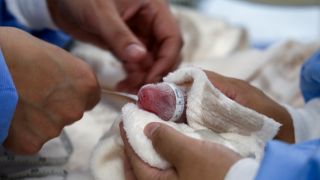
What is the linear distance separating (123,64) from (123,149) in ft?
0.94

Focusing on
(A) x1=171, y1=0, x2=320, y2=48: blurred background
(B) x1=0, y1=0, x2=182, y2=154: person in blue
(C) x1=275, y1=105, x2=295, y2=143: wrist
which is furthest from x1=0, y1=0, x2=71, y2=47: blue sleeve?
(A) x1=171, y1=0, x2=320, y2=48: blurred background

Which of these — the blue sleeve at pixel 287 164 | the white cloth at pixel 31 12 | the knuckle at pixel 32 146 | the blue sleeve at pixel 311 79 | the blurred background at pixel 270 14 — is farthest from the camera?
the blurred background at pixel 270 14

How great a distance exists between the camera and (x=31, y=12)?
2.62ft

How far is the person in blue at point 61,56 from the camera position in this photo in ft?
1.62

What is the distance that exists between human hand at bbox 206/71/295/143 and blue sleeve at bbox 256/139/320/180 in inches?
5.0

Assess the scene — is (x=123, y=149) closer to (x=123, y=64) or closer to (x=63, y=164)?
(x=63, y=164)

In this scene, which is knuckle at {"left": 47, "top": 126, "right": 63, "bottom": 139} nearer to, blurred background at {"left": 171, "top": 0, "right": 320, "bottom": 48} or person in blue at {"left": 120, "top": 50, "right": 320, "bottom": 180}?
person in blue at {"left": 120, "top": 50, "right": 320, "bottom": 180}

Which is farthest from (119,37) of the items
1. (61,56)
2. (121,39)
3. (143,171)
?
(143,171)

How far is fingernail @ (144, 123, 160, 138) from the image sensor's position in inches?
17.5

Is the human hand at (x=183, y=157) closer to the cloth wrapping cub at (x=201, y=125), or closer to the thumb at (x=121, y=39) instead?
the cloth wrapping cub at (x=201, y=125)

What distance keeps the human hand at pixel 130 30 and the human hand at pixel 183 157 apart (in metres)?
A: 0.24

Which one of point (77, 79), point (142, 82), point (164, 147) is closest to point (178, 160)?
point (164, 147)

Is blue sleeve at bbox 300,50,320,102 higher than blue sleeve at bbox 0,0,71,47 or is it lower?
higher

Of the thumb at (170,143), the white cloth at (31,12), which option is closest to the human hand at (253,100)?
the thumb at (170,143)
